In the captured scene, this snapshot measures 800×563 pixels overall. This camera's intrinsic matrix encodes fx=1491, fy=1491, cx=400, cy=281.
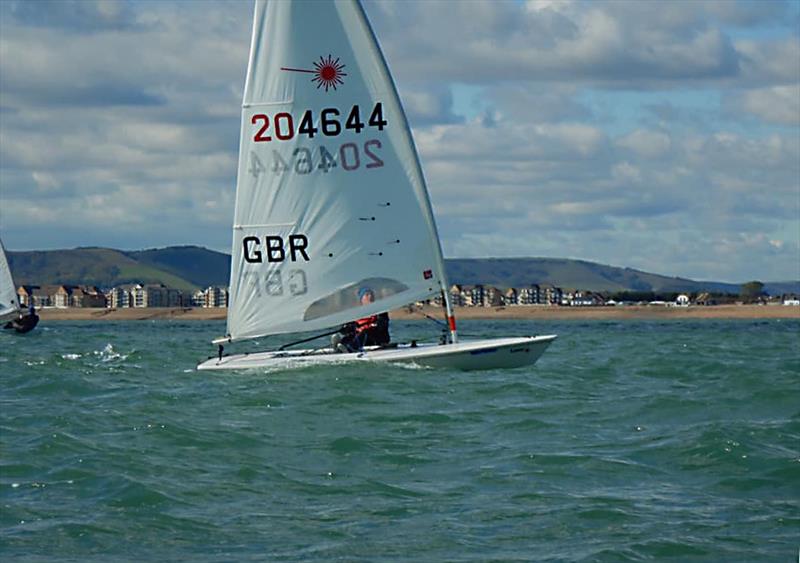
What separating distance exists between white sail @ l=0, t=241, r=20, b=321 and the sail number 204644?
46.5m

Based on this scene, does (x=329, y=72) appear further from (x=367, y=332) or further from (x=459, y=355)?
(x=459, y=355)

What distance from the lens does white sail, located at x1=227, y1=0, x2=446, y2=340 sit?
3306cm

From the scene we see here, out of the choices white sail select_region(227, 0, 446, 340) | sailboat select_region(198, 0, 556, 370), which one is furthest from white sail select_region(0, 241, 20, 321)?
white sail select_region(227, 0, 446, 340)

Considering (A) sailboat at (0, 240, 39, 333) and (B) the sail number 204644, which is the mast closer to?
(B) the sail number 204644

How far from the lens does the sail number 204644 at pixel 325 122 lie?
33.2 m

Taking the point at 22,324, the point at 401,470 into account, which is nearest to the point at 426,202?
the point at 401,470

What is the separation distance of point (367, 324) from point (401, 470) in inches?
616

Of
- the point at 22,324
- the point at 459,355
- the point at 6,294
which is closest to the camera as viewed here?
the point at 459,355

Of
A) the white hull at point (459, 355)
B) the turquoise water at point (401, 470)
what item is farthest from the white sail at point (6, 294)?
the turquoise water at point (401, 470)

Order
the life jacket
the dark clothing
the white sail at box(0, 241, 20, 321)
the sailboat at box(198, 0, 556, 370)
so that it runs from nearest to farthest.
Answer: the sailboat at box(198, 0, 556, 370) → the dark clothing → the life jacket → the white sail at box(0, 241, 20, 321)

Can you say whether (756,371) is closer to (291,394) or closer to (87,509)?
(291,394)

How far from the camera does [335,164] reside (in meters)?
33.2

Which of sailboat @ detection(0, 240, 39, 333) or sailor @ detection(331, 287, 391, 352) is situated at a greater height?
sailboat @ detection(0, 240, 39, 333)

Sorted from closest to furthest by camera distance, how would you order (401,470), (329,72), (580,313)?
(401,470)
(329,72)
(580,313)
